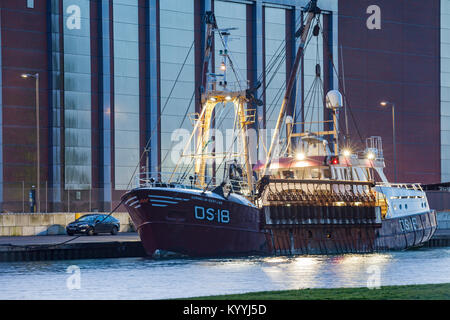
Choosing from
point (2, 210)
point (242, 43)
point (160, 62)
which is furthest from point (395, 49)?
point (2, 210)

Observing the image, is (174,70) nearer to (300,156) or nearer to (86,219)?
(86,219)

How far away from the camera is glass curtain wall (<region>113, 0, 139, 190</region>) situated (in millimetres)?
67438

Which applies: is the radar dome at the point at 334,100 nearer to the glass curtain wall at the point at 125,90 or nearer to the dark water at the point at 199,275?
the dark water at the point at 199,275

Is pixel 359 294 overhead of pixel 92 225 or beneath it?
overhead

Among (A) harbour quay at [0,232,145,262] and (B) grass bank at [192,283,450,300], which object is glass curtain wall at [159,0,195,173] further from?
(B) grass bank at [192,283,450,300]

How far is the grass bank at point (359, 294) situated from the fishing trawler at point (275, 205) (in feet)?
43.6

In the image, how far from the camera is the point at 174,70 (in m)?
70.1

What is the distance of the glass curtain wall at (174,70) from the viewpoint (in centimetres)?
6956

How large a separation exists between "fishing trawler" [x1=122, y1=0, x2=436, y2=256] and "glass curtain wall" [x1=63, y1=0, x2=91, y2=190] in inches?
1023

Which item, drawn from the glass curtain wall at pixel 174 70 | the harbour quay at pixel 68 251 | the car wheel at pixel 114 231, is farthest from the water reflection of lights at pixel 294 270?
the glass curtain wall at pixel 174 70

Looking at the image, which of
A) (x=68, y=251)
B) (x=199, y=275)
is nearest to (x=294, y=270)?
(x=199, y=275)

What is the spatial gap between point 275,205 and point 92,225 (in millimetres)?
14969

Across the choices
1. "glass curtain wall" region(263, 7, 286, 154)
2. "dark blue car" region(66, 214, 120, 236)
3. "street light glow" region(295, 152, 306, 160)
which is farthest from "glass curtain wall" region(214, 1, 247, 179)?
"street light glow" region(295, 152, 306, 160)
